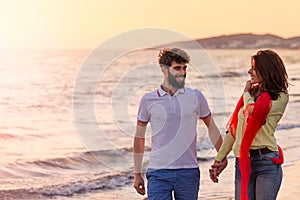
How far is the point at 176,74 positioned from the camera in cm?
455

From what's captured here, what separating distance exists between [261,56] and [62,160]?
363 inches

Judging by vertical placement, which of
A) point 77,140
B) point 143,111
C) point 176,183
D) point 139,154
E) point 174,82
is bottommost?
point 77,140

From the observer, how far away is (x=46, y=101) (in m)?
28.1

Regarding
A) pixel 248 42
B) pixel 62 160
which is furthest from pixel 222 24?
pixel 62 160

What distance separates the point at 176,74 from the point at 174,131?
0.38 meters

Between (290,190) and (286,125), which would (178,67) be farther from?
(286,125)

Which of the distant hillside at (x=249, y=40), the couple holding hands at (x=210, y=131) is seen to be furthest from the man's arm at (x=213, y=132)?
the distant hillside at (x=249, y=40)

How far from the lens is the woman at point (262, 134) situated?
4.32 metres

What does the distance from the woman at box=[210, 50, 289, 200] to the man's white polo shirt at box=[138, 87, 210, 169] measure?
0.32 meters

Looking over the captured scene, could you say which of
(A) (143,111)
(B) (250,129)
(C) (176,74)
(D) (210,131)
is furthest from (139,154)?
(B) (250,129)

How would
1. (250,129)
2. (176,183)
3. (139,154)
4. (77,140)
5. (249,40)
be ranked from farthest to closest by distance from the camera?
1. (249,40)
2. (77,140)
3. (139,154)
4. (176,183)
5. (250,129)

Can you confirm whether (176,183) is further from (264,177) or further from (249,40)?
(249,40)

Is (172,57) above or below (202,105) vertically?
above

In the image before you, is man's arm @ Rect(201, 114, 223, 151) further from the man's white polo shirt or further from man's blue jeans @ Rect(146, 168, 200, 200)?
man's blue jeans @ Rect(146, 168, 200, 200)
